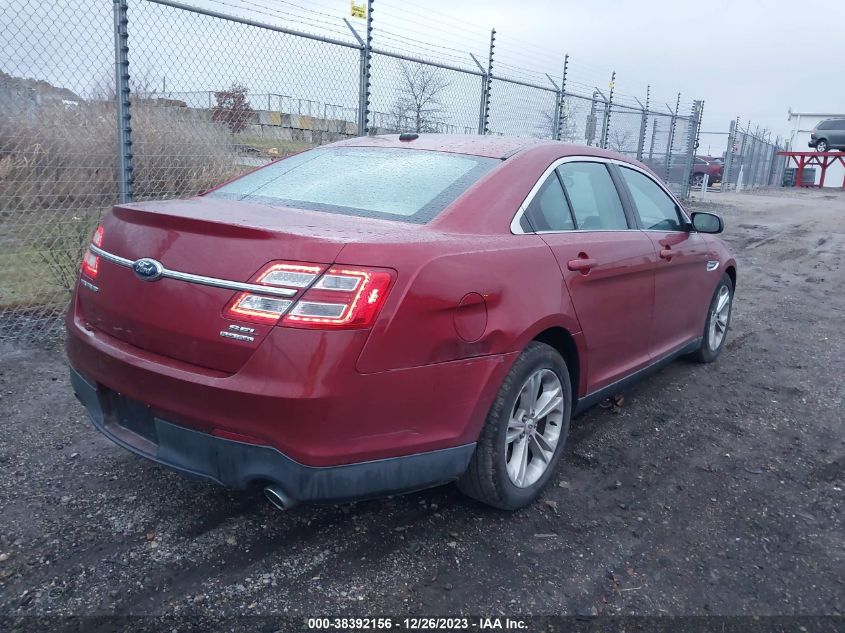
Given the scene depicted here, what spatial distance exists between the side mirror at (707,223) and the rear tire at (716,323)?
69cm

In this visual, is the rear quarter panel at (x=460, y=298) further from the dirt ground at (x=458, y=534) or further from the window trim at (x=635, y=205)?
the window trim at (x=635, y=205)

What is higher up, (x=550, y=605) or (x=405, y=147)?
(x=405, y=147)

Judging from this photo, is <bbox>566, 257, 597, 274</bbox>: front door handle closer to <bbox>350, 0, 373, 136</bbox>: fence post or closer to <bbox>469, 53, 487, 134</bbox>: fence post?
<bbox>350, 0, 373, 136</bbox>: fence post

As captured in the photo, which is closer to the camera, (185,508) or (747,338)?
(185,508)

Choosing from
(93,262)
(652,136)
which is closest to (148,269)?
(93,262)

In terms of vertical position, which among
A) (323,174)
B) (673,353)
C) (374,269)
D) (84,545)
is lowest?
(84,545)

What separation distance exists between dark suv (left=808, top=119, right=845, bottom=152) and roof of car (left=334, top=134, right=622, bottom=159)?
3488cm

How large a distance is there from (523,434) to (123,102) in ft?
12.8

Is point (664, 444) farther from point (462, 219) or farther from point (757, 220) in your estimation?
point (757, 220)

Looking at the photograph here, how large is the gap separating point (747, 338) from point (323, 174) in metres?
4.62

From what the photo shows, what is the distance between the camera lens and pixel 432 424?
257 centimetres

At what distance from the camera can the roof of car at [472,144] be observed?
342cm

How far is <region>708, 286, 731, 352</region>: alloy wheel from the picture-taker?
211 inches

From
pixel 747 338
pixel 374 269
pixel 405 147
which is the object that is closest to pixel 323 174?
pixel 405 147
